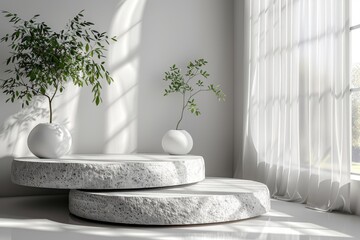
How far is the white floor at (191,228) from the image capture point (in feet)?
9.42

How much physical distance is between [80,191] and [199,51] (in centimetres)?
237

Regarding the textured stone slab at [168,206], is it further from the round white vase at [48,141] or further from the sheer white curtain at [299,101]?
the sheer white curtain at [299,101]

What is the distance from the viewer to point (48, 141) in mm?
3828

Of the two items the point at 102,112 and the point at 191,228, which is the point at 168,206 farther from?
the point at 102,112

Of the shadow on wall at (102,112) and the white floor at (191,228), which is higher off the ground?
the shadow on wall at (102,112)

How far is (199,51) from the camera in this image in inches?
205

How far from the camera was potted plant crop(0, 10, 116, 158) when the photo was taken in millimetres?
3877

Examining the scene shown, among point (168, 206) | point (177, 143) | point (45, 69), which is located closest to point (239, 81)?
point (177, 143)

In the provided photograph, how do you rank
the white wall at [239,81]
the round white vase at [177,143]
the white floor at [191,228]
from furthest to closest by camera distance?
the white wall at [239,81] → the round white vase at [177,143] → the white floor at [191,228]

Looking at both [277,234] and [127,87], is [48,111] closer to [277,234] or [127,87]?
[127,87]

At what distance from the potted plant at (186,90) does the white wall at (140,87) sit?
0.09 m

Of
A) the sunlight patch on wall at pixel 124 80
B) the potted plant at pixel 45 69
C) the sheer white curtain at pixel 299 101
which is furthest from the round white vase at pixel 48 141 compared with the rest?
the sheer white curtain at pixel 299 101

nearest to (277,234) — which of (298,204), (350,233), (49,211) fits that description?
(350,233)

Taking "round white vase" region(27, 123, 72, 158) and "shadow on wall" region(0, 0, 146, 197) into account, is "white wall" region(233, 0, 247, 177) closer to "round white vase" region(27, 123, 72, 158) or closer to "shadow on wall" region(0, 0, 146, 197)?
"shadow on wall" region(0, 0, 146, 197)
